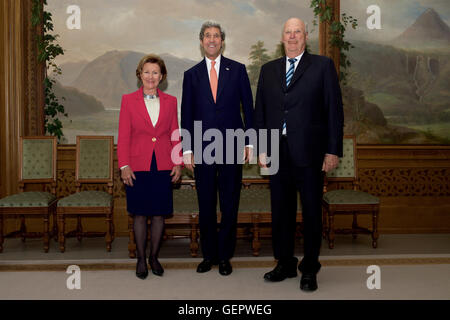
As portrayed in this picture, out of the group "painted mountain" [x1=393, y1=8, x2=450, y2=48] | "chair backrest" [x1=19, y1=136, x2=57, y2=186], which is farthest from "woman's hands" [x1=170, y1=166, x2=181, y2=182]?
"painted mountain" [x1=393, y1=8, x2=450, y2=48]

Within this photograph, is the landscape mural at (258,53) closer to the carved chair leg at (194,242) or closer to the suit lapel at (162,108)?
the carved chair leg at (194,242)

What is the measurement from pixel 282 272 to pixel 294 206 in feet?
1.77

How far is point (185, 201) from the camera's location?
4328 mm

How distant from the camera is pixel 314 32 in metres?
5.34

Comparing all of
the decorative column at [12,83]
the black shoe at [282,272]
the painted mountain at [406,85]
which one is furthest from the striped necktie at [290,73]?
the decorative column at [12,83]

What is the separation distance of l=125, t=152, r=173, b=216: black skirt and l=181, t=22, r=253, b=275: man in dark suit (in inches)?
10.4

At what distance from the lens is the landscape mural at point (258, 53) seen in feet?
17.1

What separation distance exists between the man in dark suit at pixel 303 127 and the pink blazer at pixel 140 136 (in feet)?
2.59

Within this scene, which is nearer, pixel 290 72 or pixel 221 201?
pixel 290 72

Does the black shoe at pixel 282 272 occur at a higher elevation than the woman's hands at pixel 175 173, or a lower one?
lower

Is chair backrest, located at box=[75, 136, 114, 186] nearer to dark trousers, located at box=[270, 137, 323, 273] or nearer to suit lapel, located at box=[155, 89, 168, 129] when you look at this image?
suit lapel, located at box=[155, 89, 168, 129]

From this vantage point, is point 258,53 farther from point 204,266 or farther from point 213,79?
point 204,266

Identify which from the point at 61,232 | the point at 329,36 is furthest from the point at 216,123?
the point at 329,36

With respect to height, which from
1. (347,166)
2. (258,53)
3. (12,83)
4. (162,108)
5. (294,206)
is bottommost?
(294,206)
